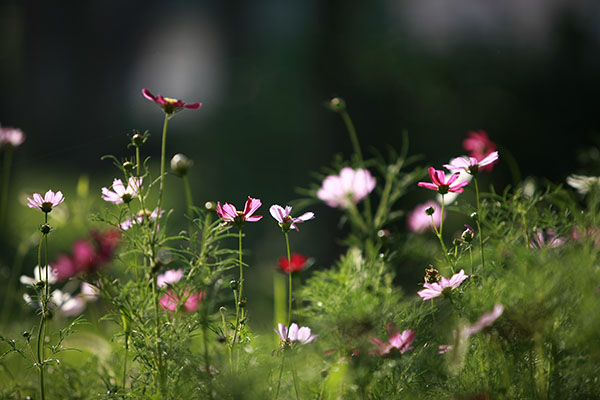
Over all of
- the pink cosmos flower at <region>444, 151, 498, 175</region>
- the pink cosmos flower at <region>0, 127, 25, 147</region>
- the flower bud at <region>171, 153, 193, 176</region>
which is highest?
the pink cosmos flower at <region>0, 127, 25, 147</region>

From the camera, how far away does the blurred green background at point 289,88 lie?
1.92m

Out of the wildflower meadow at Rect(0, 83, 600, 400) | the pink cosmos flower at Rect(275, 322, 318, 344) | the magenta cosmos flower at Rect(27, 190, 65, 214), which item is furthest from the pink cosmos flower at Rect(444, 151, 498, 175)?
the magenta cosmos flower at Rect(27, 190, 65, 214)

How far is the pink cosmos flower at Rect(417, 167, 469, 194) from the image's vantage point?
0.56m

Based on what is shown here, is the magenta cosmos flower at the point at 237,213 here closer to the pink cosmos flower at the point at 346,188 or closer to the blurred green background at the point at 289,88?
the pink cosmos flower at the point at 346,188

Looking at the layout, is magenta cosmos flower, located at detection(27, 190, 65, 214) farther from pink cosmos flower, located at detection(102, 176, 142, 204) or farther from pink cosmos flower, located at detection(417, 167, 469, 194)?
pink cosmos flower, located at detection(417, 167, 469, 194)

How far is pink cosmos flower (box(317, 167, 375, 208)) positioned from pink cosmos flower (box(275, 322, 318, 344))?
27 centimetres

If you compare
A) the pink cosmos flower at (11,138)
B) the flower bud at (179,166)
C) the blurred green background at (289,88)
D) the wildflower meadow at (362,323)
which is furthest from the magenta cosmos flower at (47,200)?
the blurred green background at (289,88)

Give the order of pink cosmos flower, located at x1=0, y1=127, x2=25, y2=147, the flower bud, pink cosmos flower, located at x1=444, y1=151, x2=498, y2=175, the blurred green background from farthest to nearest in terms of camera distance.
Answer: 1. the blurred green background
2. pink cosmos flower, located at x1=0, y1=127, x2=25, y2=147
3. pink cosmos flower, located at x1=444, y1=151, x2=498, y2=175
4. the flower bud

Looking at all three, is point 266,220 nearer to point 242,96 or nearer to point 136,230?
point 242,96

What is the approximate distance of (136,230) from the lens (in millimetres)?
572

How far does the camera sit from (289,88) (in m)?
2.98

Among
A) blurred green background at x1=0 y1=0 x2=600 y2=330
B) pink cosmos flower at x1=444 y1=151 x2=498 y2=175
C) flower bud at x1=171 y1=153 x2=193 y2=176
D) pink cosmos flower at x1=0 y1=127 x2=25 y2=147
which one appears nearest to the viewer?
flower bud at x1=171 y1=153 x2=193 y2=176

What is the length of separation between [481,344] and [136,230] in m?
0.36

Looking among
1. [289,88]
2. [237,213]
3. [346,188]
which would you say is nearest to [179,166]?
[237,213]
